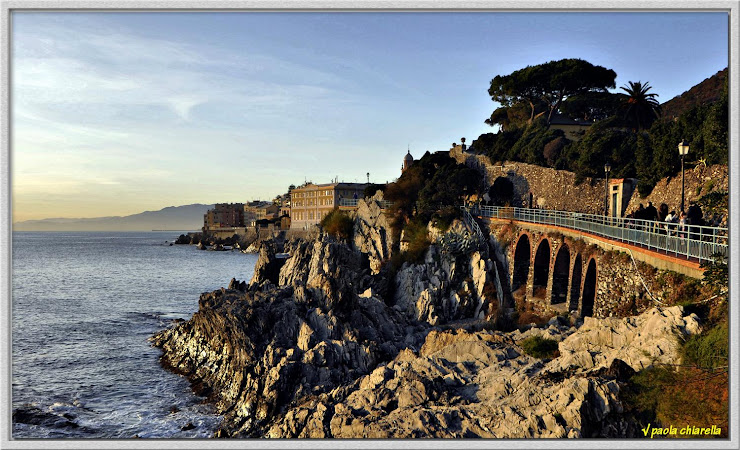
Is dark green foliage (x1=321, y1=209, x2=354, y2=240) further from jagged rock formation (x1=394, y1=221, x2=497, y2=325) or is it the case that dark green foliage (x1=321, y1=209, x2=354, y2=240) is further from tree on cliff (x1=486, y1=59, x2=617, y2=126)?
tree on cliff (x1=486, y1=59, x2=617, y2=126)

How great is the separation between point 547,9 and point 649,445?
9640 mm

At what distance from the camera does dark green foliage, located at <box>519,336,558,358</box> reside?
74.1 ft

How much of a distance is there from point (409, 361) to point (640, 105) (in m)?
39.6

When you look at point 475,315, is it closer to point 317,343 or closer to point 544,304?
point 544,304

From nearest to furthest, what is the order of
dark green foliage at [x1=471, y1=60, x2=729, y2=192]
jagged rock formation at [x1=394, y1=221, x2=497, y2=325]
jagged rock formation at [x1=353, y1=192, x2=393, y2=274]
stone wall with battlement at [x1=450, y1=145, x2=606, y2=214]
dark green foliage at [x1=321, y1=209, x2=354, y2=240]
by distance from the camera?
dark green foliage at [x1=471, y1=60, x2=729, y2=192] → jagged rock formation at [x1=394, y1=221, x2=497, y2=325] → stone wall with battlement at [x1=450, y1=145, x2=606, y2=214] → jagged rock formation at [x1=353, y1=192, x2=393, y2=274] → dark green foliage at [x1=321, y1=209, x2=354, y2=240]

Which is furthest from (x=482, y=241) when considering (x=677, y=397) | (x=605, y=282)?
(x=677, y=397)

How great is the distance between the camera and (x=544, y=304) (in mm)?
35250

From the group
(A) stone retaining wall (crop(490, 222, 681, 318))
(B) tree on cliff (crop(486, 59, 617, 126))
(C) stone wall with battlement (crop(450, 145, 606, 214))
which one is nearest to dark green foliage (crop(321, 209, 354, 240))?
(C) stone wall with battlement (crop(450, 145, 606, 214))

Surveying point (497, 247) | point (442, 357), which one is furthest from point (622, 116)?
point (442, 357)

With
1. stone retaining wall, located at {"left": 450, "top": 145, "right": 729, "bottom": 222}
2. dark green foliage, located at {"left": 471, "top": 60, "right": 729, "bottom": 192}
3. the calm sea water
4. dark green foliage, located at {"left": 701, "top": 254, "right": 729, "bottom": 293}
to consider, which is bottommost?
the calm sea water

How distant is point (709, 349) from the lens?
1418 centimetres

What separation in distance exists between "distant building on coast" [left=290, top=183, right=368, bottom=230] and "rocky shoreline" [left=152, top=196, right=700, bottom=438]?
59466 millimetres

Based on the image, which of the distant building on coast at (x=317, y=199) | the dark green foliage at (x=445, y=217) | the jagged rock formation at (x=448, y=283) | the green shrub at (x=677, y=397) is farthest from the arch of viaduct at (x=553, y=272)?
the distant building on coast at (x=317, y=199)

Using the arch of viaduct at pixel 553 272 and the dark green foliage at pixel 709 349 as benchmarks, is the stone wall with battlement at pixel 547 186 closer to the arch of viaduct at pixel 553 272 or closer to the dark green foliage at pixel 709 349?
the arch of viaduct at pixel 553 272
